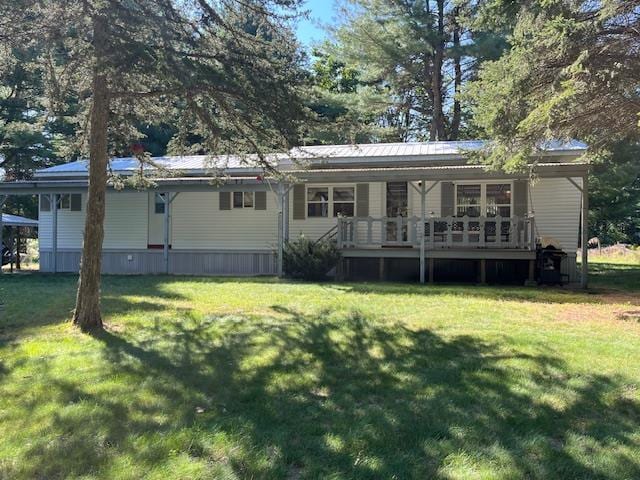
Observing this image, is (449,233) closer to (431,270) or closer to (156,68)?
(431,270)

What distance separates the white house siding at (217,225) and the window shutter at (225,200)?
0.14 m

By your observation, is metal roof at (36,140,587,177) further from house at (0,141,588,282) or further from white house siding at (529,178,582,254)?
white house siding at (529,178,582,254)

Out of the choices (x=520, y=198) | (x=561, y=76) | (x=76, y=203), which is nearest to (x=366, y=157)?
(x=520, y=198)

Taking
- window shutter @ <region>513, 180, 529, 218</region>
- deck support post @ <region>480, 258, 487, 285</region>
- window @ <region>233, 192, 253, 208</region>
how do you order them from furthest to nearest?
1. window @ <region>233, 192, 253, 208</region>
2. window shutter @ <region>513, 180, 529, 218</region>
3. deck support post @ <region>480, 258, 487, 285</region>

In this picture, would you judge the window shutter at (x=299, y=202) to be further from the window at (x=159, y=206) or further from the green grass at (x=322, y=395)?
the green grass at (x=322, y=395)

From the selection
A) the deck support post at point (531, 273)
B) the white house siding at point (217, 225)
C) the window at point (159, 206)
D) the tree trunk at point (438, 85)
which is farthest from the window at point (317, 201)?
the tree trunk at point (438, 85)

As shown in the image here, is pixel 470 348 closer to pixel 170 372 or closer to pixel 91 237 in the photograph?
pixel 170 372

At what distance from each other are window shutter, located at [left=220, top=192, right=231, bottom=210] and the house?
4 cm

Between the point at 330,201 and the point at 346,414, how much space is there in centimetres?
1266

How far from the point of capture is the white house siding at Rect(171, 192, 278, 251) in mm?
16875

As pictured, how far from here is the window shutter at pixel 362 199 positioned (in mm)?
16109

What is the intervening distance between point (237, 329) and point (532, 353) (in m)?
3.70

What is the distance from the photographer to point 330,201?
53.9 ft

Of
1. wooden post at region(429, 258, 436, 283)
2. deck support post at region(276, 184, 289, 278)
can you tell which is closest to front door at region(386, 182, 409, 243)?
wooden post at region(429, 258, 436, 283)
